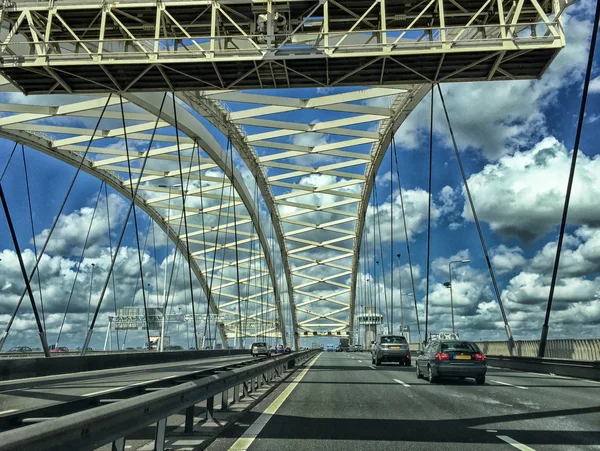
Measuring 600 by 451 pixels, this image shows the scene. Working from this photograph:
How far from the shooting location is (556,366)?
21000 millimetres

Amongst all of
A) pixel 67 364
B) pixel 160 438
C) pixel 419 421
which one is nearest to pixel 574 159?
pixel 419 421

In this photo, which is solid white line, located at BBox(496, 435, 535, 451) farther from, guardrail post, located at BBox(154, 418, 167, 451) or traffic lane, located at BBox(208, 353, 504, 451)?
guardrail post, located at BBox(154, 418, 167, 451)

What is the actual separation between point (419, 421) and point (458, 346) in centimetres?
905

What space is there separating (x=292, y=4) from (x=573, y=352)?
58.7 ft

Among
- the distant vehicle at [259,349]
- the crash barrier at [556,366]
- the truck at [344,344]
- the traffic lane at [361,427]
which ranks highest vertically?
the traffic lane at [361,427]

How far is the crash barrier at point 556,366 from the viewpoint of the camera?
18.3 metres

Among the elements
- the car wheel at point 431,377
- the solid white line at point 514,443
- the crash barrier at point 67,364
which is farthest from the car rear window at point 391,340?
the solid white line at point 514,443

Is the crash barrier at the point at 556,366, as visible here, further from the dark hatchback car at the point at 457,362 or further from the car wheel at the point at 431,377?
the car wheel at the point at 431,377

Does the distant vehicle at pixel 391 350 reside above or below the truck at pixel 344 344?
above

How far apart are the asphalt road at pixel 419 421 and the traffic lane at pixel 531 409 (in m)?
0.01

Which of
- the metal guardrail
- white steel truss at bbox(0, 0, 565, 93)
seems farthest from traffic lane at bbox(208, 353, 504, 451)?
white steel truss at bbox(0, 0, 565, 93)

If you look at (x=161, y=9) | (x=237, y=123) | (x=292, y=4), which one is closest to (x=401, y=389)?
(x=292, y=4)

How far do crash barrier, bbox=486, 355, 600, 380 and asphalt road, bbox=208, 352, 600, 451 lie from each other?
4.52 meters

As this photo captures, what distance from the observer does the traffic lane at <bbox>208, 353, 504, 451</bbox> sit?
267 inches
